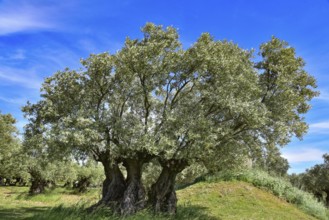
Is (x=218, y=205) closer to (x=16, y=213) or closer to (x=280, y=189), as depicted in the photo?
(x=280, y=189)

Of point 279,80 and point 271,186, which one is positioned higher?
point 279,80

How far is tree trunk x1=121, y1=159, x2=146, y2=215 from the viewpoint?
57.8 ft

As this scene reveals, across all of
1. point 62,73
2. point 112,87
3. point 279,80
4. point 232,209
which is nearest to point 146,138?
point 112,87

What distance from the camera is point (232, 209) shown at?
22672 mm

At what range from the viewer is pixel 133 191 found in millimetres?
18344

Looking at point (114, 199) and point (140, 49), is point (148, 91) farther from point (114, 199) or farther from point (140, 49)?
point (114, 199)

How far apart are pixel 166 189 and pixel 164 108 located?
196 inches

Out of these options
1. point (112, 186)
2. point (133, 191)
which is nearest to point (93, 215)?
point (133, 191)

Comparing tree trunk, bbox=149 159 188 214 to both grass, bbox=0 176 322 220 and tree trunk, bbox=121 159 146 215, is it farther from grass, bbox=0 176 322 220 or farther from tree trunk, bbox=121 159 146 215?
grass, bbox=0 176 322 220

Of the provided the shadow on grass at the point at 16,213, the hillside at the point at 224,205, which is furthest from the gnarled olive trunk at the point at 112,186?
the shadow on grass at the point at 16,213

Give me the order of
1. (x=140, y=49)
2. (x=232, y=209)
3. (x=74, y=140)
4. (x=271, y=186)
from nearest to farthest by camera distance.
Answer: (x=74, y=140), (x=140, y=49), (x=232, y=209), (x=271, y=186)

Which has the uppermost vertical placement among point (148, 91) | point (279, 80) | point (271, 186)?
point (279, 80)

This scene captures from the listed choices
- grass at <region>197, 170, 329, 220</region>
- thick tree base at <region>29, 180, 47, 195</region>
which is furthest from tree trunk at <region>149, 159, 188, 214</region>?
thick tree base at <region>29, 180, 47, 195</region>

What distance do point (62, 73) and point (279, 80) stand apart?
12354 mm
